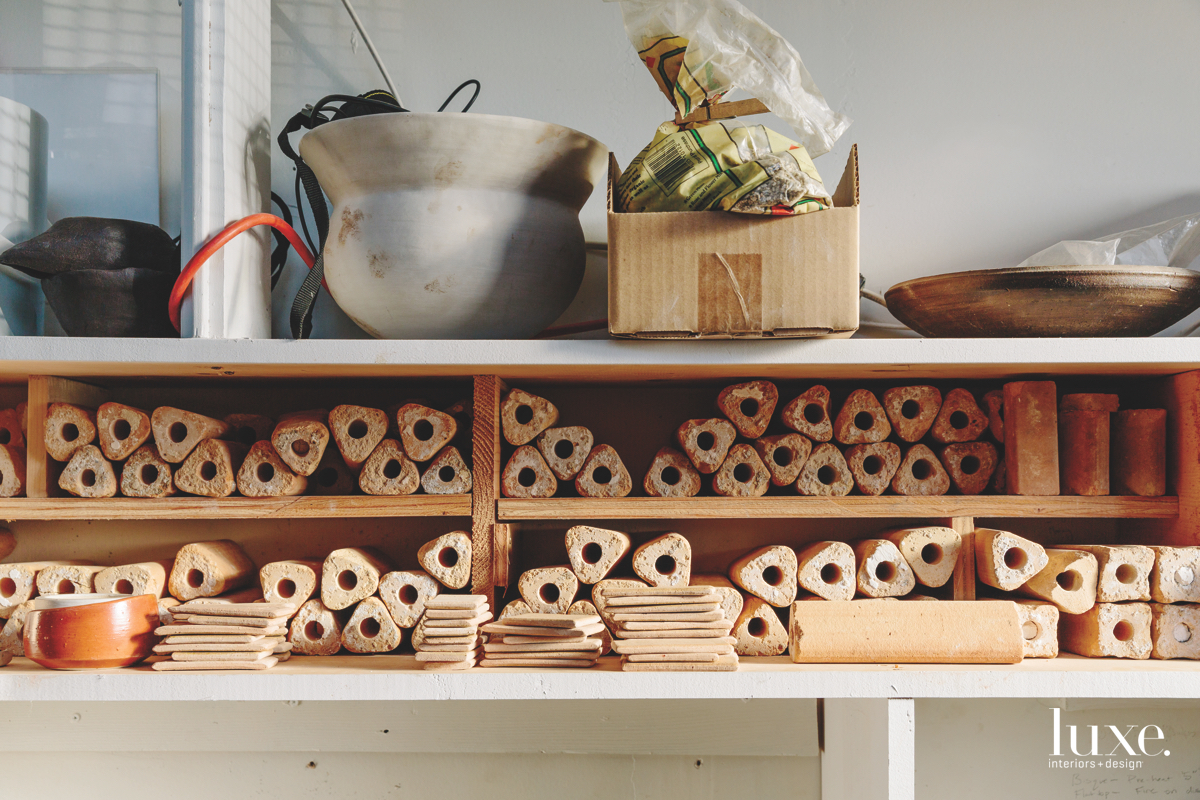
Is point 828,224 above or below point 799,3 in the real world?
below

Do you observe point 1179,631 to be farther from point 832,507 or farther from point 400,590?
point 400,590

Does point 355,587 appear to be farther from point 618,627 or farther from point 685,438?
point 685,438

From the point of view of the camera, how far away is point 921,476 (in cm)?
120

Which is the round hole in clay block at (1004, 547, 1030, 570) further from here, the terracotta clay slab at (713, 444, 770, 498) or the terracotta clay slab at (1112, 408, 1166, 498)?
the terracotta clay slab at (713, 444, 770, 498)

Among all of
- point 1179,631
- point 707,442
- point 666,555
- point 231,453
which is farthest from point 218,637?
point 1179,631

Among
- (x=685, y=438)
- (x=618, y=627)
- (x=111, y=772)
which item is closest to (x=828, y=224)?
(x=685, y=438)

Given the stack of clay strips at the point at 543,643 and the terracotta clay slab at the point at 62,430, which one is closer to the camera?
the stack of clay strips at the point at 543,643

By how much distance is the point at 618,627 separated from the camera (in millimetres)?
1067

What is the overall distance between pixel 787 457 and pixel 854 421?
12 cm

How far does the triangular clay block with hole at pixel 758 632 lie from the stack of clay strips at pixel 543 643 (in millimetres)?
222

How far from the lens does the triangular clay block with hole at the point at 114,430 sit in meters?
1.17

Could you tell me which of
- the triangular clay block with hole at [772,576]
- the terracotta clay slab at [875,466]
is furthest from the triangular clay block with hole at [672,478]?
the terracotta clay slab at [875,466]

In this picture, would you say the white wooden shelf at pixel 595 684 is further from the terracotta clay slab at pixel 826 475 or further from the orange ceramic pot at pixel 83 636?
the terracotta clay slab at pixel 826 475

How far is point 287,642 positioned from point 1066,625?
1.17 metres
